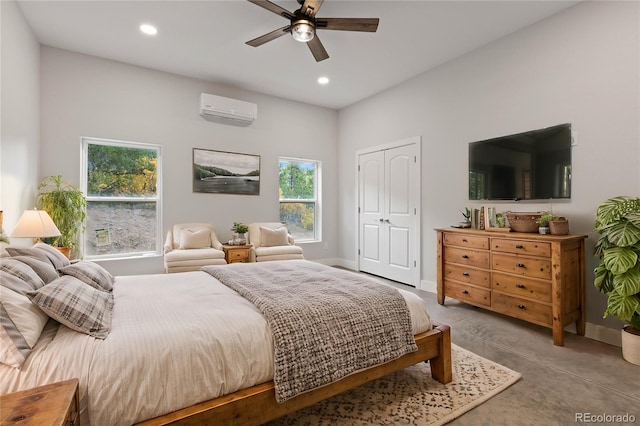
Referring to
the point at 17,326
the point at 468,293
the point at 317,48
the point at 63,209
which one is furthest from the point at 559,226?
the point at 63,209

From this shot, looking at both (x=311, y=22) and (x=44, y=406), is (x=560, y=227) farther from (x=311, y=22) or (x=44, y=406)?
(x=44, y=406)

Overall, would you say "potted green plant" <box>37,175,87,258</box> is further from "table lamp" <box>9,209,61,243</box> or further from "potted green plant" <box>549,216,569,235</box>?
"potted green plant" <box>549,216,569,235</box>

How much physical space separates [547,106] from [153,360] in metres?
3.88

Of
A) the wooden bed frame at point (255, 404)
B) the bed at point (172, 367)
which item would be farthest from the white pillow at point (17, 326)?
the wooden bed frame at point (255, 404)

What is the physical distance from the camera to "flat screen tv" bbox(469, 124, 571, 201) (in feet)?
9.81

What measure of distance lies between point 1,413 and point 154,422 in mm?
462

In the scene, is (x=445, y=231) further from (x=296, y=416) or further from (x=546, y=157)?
(x=296, y=416)

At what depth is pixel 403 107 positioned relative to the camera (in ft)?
15.5

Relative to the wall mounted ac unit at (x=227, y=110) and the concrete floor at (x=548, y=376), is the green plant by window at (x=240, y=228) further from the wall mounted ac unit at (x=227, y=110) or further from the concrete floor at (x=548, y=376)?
the concrete floor at (x=548, y=376)

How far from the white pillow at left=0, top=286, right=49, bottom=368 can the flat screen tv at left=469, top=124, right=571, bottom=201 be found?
3895mm

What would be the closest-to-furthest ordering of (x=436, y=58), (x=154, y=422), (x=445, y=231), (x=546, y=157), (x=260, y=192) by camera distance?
1. (x=154, y=422)
2. (x=546, y=157)
3. (x=445, y=231)
4. (x=436, y=58)
5. (x=260, y=192)

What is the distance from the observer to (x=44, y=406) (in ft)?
3.21

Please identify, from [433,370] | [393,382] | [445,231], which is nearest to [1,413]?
[393,382]

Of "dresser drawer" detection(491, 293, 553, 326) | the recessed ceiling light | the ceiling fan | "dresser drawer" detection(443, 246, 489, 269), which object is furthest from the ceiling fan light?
"dresser drawer" detection(491, 293, 553, 326)
